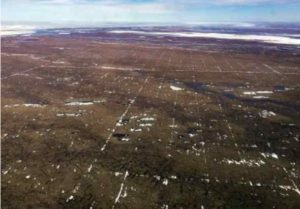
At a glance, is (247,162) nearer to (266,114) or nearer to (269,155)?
Result: (269,155)

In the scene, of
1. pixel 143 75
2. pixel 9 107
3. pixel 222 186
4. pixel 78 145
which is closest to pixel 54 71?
pixel 143 75

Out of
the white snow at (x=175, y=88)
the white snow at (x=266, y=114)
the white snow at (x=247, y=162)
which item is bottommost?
the white snow at (x=266, y=114)

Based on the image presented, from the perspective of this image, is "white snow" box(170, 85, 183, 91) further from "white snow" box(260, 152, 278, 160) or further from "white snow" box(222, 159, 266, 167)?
"white snow" box(222, 159, 266, 167)

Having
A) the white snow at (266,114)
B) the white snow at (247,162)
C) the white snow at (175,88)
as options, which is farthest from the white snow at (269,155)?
the white snow at (175,88)

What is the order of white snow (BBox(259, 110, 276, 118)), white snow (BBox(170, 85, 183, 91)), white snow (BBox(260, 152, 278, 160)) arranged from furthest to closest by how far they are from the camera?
white snow (BBox(170, 85, 183, 91)), white snow (BBox(259, 110, 276, 118)), white snow (BBox(260, 152, 278, 160))

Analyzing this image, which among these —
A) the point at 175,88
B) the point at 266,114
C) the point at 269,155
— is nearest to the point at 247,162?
the point at 269,155

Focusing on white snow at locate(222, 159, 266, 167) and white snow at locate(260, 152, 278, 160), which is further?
white snow at locate(260, 152, 278, 160)

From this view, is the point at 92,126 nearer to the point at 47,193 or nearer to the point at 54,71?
the point at 47,193

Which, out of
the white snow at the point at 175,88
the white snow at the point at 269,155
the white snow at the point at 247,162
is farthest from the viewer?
the white snow at the point at 175,88

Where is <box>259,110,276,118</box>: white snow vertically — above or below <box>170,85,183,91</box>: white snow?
below

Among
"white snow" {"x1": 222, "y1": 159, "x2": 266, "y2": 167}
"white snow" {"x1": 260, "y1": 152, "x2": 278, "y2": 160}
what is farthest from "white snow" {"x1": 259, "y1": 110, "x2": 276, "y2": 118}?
"white snow" {"x1": 222, "y1": 159, "x2": 266, "y2": 167}

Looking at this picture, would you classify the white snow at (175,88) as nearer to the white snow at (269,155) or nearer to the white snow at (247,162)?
the white snow at (269,155)
